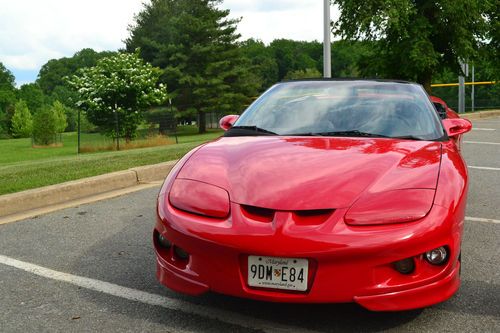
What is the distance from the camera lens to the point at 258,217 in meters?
2.52

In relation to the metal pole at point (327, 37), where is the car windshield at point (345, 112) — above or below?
below

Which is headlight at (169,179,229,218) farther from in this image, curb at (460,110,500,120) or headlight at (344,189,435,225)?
curb at (460,110,500,120)

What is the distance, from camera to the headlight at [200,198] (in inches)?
103

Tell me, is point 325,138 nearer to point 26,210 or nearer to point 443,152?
point 443,152

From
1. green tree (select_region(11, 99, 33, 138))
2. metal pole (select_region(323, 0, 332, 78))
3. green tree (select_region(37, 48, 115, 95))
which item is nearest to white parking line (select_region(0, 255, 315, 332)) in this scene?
metal pole (select_region(323, 0, 332, 78))

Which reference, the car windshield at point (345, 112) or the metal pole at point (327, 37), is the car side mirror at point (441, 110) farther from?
the metal pole at point (327, 37)

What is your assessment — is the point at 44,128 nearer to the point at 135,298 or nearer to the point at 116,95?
the point at 116,95

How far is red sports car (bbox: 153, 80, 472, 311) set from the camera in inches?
92.6

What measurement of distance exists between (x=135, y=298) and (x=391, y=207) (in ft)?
5.21

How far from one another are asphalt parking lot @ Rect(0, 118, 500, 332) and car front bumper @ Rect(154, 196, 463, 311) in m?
0.30

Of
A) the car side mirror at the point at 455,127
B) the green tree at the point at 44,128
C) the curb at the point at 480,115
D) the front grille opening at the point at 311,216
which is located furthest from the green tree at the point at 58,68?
the front grille opening at the point at 311,216

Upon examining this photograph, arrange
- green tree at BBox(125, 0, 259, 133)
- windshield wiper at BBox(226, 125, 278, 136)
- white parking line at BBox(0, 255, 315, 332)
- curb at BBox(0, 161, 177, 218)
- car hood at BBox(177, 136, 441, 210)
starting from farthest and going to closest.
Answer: green tree at BBox(125, 0, 259, 133) < curb at BBox(0, 161, 177, 218) < windshield wiper at BBox(226, 125, 278, 136) < white parking line at BBox(0, 255, 315, 332) < car hood at BBox(177, 136, 441, 210)

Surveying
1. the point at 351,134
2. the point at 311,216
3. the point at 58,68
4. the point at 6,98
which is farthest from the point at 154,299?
the point at 58,68

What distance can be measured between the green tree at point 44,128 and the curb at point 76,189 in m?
26.0
